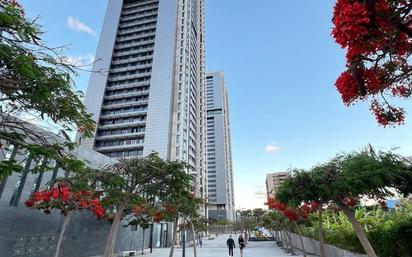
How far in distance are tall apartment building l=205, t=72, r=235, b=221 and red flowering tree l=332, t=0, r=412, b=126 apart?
100 meters

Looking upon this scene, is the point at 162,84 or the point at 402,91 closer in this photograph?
the point at 402,91

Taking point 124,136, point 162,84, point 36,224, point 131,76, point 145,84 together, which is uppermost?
point 131,76

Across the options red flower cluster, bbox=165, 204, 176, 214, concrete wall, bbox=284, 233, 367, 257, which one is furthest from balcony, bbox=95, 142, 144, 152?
red flower cluster, bbox=165, 204, 176, 214

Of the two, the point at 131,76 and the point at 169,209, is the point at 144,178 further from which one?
the point at 131,76

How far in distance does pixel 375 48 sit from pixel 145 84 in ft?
171

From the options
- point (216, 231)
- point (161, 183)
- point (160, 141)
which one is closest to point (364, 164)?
point (161, 183)

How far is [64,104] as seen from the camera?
14.0 ft

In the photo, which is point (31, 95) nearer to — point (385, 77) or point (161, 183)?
point (385, 77)

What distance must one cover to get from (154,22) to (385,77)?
6237cm

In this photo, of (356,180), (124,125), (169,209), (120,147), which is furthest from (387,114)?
(124,125)

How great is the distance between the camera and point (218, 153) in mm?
118000

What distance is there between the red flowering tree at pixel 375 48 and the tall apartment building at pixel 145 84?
42.6m

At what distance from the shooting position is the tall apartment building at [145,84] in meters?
48.1

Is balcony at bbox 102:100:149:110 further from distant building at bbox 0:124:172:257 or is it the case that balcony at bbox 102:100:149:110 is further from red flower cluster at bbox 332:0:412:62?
red flower cluster at bbox 332:0:412:62
